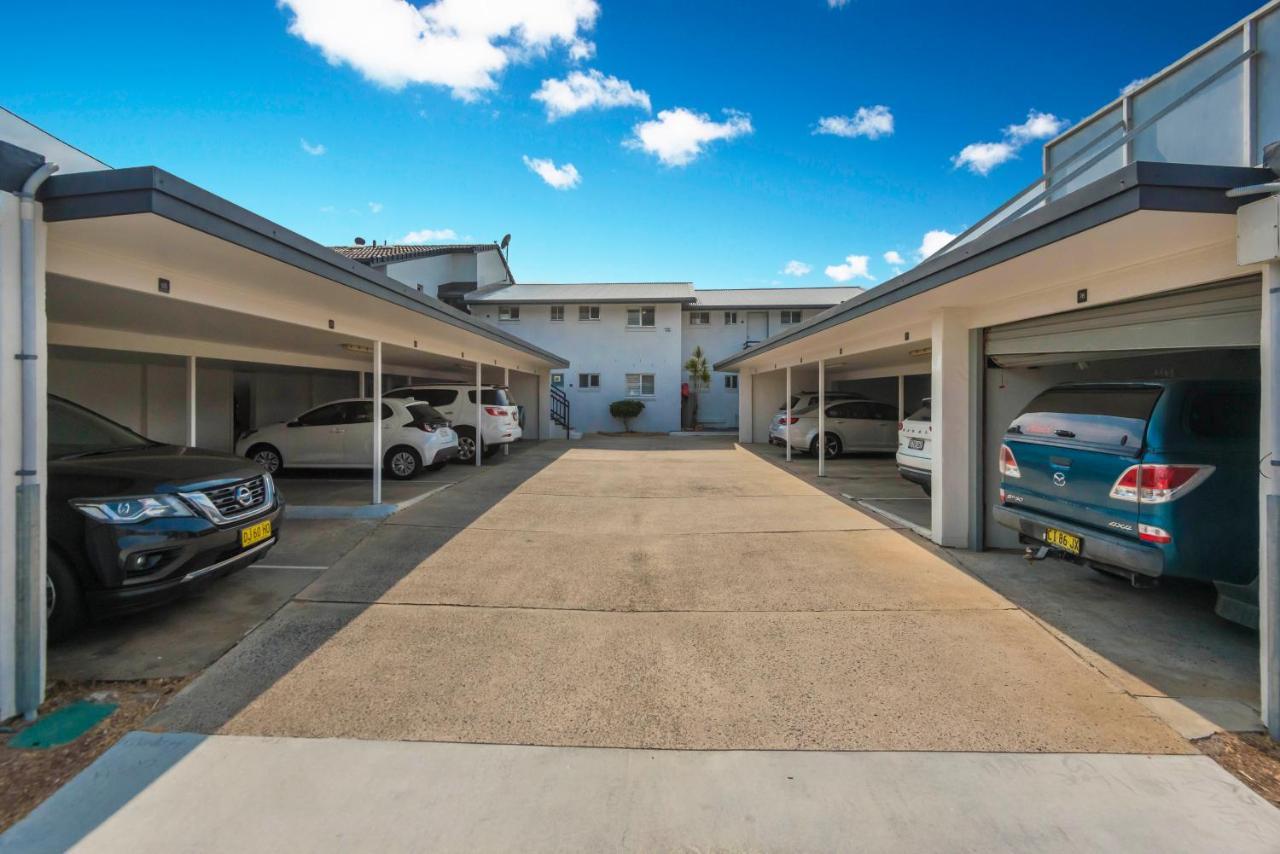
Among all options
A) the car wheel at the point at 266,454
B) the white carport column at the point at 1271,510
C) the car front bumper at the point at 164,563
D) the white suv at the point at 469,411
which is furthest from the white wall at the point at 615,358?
the white carport column at the point at 1271,510

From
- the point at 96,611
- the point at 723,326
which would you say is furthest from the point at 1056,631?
the point at 723,326

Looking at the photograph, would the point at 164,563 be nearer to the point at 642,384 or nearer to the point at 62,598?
the point at 62,598

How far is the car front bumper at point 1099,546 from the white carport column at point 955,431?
123cm

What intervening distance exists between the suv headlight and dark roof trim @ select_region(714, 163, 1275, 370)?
5.65 metres

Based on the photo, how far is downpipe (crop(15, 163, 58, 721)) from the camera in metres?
2.95

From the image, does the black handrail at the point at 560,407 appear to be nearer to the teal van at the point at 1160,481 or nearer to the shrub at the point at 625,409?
the shrub at the point at 625,409

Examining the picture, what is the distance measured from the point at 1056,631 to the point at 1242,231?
2.69 m

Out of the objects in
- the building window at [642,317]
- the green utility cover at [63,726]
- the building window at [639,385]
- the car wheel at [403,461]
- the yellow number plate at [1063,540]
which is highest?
the building window at [642,317]

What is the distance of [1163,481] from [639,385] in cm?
2040

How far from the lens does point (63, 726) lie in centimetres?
295

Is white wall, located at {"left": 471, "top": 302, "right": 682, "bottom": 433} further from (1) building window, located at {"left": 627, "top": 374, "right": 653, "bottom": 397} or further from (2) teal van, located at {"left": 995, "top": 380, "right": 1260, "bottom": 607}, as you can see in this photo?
(2) teal van, located at {"left": 995, "top": 380, "right": 1260, "bottom": 607}

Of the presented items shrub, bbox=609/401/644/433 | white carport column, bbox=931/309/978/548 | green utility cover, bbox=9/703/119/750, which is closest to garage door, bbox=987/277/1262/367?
white carport column, bbox=931/309/978/548

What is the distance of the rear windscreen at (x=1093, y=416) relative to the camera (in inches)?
155

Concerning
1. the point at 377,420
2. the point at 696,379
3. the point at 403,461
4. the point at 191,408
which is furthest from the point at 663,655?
the point at 696,379
